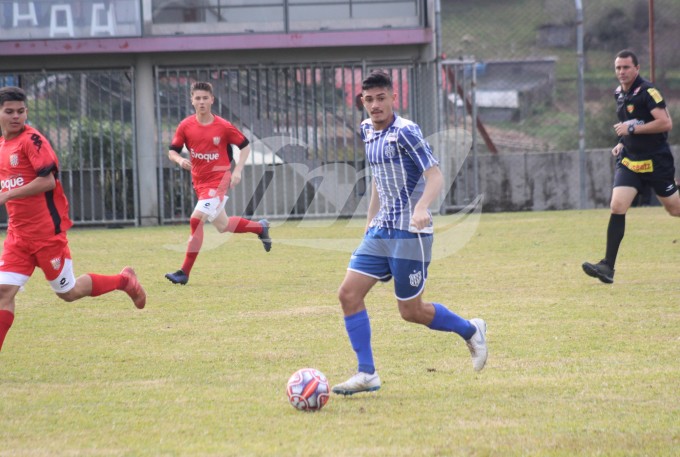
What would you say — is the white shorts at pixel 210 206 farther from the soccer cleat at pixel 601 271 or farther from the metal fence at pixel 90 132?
the metal fence at pixel 90 132

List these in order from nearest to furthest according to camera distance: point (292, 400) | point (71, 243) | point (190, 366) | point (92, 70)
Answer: point (292, 400)
point (190, 366)
point (71, 243)
point (92, 70)

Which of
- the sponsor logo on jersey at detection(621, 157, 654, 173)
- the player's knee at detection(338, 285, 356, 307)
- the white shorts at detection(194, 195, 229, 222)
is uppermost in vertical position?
the sponsor logo on jersey at detection(621, 157, 654, 173)

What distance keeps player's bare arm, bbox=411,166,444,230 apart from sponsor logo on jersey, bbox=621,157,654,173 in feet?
15.5

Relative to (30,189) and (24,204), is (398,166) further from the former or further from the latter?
(24,204)

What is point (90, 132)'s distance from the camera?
1928 cm

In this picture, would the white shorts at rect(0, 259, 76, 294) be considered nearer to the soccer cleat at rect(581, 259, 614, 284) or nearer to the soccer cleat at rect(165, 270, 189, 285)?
the soccer cleat at rect(165, 270, 189, 285)

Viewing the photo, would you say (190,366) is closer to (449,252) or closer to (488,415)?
(488,415)

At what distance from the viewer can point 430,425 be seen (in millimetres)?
5227

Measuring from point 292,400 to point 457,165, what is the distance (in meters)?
14.6

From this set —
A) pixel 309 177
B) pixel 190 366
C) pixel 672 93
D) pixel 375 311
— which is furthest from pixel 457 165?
pixel 190 366

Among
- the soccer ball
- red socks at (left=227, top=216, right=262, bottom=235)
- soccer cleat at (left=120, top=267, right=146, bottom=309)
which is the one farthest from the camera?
red socks at (left=227, top=216, right=262, bottom=235)

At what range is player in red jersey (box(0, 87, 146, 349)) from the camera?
6762mm

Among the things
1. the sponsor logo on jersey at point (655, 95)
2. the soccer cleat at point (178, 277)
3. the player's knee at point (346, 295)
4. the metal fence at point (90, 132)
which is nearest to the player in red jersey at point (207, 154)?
the soccer cleat at point (178, 277)

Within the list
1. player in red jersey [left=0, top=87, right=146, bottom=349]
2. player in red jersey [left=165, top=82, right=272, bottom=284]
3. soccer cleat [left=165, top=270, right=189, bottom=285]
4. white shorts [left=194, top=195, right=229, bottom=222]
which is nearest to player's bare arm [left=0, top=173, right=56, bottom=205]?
player in red jersey [left=0, top=87, right=146, bottom=349]
